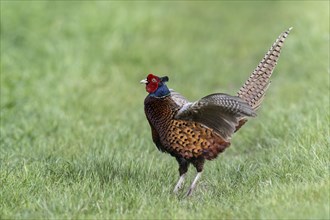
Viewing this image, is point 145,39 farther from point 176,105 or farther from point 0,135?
point 176,105

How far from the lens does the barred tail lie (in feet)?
21.0

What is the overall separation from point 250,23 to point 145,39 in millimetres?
2994

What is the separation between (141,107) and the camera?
32.0 ft

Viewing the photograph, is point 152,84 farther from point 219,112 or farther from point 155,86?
point 219,112

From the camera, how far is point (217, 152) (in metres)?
5.98

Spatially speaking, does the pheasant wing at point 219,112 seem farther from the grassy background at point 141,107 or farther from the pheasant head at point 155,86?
the grassy background at point 141,107

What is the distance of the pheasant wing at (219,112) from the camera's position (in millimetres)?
5629

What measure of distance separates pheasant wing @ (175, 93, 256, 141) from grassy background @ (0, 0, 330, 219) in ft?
1.61

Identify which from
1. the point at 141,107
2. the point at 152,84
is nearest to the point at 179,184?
the point at 152,84

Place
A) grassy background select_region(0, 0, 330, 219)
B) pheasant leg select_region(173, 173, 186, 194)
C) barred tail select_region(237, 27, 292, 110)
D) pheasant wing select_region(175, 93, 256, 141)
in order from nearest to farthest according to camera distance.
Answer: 1. grassy background select_region(0, 0, 330, 219)
2. pheasant wing select_region(175, 93, 256, 141)
3. pheasant leg select_region(173, 173, 186, 194)
4. barred tail select_region(237, 27, 292, 110)

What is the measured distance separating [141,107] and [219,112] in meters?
4.05

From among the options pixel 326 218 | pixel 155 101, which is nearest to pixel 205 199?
pixel 155 101

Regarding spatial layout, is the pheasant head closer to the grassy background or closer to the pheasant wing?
the pheasant wing

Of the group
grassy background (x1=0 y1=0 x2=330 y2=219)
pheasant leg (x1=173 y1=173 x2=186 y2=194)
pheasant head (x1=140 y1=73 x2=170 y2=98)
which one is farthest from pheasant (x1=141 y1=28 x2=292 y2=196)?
grassy background (x1=0 y1=0 x2=330 y2=219)
